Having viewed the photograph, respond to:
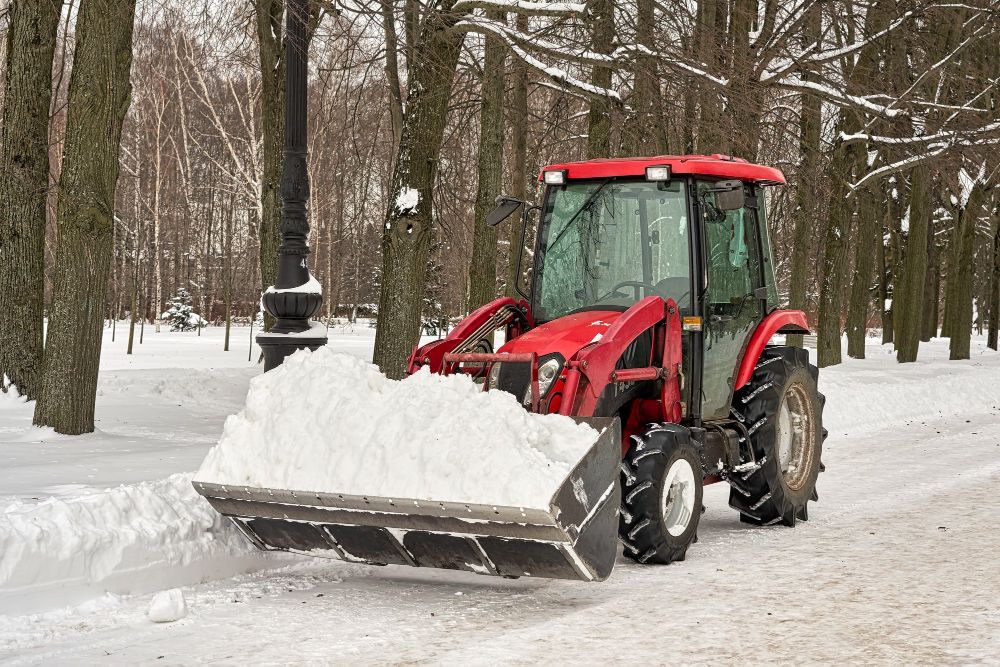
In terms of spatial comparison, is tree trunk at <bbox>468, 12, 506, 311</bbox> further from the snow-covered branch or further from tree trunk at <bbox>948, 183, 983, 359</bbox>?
tree trunk at <bbox>948, 183, 983, 359</bbox>

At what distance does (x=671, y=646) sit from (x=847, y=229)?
19827 mm

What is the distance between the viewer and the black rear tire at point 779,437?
26.1ft

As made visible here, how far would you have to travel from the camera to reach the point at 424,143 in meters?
12.3

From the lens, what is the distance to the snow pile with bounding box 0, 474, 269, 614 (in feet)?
17.8

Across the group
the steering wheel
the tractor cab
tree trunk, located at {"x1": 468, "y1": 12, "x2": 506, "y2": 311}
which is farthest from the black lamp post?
tree trunk, located at {"x1": 468, "y1": 12, "x2": 506, "y2": 311}

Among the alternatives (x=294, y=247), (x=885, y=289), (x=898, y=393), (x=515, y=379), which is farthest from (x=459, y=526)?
(x=885, y=289)

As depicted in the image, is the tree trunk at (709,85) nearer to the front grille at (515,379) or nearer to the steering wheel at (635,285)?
the steering wheel at (635,285)

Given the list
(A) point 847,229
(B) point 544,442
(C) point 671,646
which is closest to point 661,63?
(B) point 544,442

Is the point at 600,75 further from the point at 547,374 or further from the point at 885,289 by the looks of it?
the point at 885,289

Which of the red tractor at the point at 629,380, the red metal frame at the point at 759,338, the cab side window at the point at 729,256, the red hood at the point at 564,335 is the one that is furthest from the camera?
the red metal frame at the point at 759,338

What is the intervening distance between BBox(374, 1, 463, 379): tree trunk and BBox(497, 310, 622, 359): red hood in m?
5.28

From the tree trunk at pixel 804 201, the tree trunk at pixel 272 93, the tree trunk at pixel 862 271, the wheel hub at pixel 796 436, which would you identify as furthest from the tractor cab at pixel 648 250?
the tree trunk at pixel 862 271

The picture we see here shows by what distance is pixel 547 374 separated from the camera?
6504mm

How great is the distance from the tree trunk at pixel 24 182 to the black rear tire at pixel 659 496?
8.52m
